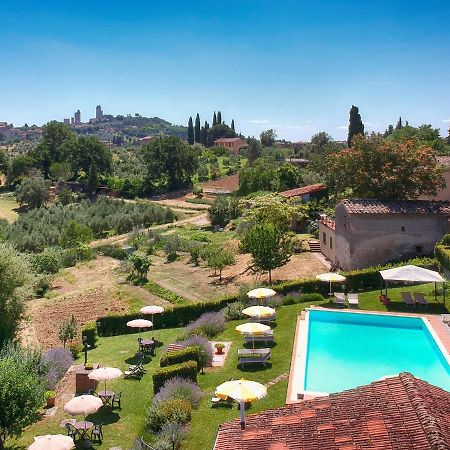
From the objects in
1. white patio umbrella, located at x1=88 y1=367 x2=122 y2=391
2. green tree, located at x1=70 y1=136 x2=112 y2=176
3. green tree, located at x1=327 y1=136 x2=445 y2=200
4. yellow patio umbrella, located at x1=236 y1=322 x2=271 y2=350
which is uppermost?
green tree, located at x1=70 y1=136 x2=112 y2=176

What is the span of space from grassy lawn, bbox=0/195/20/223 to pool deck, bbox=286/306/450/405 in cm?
6312

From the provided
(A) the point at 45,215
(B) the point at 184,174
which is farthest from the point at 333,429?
(B) the point at 184,174

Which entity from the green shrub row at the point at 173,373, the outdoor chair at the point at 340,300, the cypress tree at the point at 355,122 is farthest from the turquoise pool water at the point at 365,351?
the cypress tree at the point at 355,122

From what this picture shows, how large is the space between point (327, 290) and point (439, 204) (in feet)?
35.5

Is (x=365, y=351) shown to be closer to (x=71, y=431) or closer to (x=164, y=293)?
(x=71, y=431)

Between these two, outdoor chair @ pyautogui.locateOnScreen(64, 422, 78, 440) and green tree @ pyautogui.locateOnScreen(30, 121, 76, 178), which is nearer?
outdoor chair @ pyautogui.locateOnScreen(64, 422, 78, 440)

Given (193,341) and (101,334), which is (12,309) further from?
(193,341)

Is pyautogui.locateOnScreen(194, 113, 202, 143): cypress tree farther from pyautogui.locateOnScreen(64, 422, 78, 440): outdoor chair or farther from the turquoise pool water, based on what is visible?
pyautogui.locateOnScreen(64, 422, 78, 440): outdoor chair

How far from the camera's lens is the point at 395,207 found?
34.0 metres

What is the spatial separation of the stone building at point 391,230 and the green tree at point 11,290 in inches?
831

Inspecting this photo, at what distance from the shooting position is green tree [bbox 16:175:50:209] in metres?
84.1

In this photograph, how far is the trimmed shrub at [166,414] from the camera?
53.8 feet

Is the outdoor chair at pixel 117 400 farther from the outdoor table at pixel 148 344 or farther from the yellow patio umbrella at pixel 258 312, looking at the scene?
the yellow patio umbrella at pixel 258 312

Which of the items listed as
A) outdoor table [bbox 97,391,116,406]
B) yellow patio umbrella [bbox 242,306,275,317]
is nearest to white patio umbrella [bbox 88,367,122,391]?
outdoor table [bbox 97,391,116,406]
